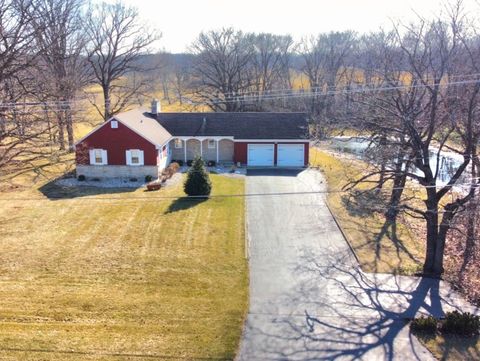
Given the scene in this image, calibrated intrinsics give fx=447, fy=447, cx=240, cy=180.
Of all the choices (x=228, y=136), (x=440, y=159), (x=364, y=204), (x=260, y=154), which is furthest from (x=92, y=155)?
(x=440, y=159)

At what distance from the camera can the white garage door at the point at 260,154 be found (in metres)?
38.0

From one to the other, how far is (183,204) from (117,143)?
339 inches

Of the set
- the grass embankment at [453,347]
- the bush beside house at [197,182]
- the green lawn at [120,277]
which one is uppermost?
the bush beside house at [197,182]

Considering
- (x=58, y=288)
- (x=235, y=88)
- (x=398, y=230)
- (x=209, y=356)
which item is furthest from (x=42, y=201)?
(x=235, y=88)

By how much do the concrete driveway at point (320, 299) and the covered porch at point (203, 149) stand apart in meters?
14.2

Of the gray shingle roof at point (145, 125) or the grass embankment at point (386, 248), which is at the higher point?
the gray shingle roof at point (145, 125)

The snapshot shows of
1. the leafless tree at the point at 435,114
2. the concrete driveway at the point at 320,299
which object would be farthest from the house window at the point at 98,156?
the leafless tree at the point at 435,114

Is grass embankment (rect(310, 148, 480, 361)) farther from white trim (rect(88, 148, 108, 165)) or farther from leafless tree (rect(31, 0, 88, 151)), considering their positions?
leafless tree (rect(31, 0, 88, 151))

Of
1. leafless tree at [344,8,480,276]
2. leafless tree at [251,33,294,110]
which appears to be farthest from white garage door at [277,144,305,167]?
leafless tree at [251,33,294,110]

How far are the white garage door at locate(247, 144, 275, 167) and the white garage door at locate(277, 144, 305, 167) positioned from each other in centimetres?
76

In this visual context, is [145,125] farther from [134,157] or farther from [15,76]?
[15,76]

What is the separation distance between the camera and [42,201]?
2714 cm

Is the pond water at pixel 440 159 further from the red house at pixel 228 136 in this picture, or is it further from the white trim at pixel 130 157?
the white trim at pixel 130 157

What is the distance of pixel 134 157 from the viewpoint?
32.2 m
